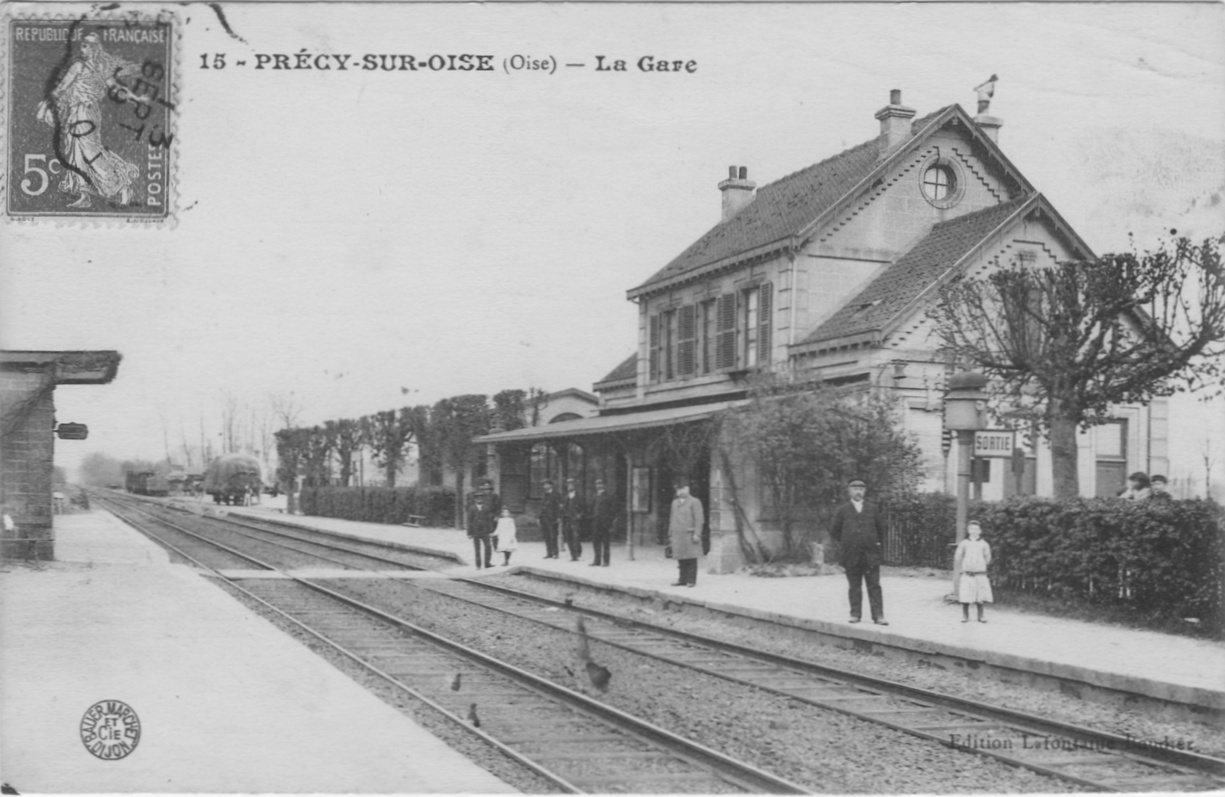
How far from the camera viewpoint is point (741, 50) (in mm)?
8961

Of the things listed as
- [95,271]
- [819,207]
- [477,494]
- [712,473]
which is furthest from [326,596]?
[819,207]

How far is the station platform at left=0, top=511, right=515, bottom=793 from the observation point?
23.7 feet

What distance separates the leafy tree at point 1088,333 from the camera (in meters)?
13.3

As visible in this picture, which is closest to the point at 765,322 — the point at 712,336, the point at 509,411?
the point at 712,336

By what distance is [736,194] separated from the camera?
1054 inches

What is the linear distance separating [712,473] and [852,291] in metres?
4.71

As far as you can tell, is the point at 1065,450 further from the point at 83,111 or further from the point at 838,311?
the point at 83,111

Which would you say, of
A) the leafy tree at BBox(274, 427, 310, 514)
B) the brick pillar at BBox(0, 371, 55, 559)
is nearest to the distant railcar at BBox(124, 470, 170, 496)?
the leafy tree at BBox(274, 427, 310, 514)

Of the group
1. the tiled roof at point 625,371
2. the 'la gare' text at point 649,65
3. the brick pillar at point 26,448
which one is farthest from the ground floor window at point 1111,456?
the brick pillar at point 26,448

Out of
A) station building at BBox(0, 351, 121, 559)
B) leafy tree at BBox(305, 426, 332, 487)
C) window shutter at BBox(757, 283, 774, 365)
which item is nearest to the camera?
station building at BBox(0, 351, 121, 559)

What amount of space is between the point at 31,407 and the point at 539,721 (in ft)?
14.0

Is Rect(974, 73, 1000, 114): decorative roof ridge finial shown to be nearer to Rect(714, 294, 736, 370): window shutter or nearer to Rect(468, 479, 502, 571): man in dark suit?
Rect(714, 294, 736, 370): window shutter

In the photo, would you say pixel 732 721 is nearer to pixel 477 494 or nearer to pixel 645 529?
pixel 477 494

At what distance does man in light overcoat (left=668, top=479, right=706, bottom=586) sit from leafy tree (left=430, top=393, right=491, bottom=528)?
31.9 feet
